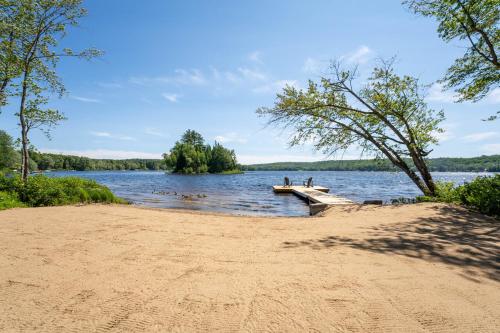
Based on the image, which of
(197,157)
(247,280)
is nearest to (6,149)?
(247,280)

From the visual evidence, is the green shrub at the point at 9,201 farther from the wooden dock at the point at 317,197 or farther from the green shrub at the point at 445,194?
the green shrub at the point at 445,194

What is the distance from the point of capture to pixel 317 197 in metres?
21.6

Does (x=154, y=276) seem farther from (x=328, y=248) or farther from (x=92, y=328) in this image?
(x=328, y=248)

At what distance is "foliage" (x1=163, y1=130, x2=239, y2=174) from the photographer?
323 ft

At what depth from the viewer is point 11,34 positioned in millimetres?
13039

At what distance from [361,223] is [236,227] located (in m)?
4.12

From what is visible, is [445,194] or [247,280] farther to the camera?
[445,194]

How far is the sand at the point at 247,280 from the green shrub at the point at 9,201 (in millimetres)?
5056

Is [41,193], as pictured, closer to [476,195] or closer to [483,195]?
[483,195]

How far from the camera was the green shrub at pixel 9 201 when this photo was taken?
11.1 m

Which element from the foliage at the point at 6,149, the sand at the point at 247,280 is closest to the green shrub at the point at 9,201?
the sand at the point at 247,280

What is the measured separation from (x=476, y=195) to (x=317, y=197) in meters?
11.9

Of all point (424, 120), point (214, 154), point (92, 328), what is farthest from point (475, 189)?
point (214, 154)

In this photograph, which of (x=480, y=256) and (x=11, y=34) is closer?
(x=480, y=256)
